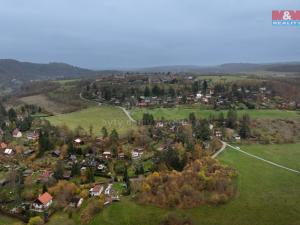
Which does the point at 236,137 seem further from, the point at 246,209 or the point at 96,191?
the point at 96,191

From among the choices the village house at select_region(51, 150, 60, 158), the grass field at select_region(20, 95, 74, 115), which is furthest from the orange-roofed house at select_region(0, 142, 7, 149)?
the grass field at select_region(20, 95, 74, 115)

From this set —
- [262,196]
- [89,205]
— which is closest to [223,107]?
[262,196]

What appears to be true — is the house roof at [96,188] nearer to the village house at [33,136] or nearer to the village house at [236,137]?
the village house at [33,136]

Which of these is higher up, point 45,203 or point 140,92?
point 140,92

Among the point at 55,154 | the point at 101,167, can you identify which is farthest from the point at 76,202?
the point at 55,154

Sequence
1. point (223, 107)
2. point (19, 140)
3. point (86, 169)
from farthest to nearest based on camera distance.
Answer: point (223, 107) → point (19, 140) → point (86, 169)

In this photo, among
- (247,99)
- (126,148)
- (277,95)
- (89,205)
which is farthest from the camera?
(277,95)

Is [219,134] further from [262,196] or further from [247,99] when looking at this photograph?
[247,99]
